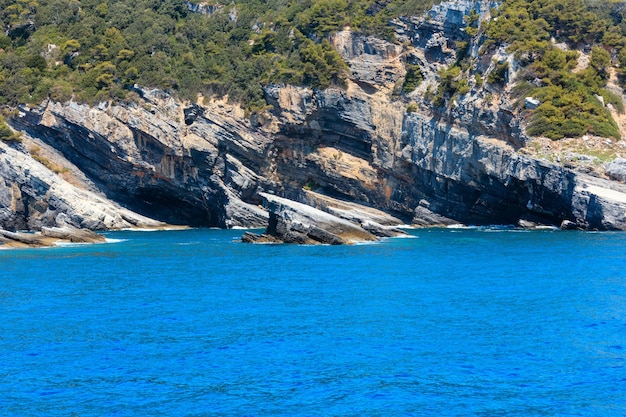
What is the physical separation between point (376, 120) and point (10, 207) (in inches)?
1108

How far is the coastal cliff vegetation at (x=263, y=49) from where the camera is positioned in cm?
5912

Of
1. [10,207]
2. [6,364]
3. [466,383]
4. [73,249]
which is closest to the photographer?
[466,383]

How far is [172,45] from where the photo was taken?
7575cm

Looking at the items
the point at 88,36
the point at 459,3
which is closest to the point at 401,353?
the point at 459,3

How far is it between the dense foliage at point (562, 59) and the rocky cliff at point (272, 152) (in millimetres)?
2436

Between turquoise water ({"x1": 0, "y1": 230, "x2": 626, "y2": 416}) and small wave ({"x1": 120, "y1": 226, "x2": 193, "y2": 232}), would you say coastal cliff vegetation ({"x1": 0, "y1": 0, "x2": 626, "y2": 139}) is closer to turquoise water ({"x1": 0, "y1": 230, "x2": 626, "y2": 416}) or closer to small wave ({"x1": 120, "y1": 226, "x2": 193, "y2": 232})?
small wave ({"x1": 120, "y1": 226, "x2": 193, "y2": 232})

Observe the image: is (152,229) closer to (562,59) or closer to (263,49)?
(263,49)

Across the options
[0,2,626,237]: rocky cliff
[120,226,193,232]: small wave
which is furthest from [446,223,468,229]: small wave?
[120,226,193,232]: small wave

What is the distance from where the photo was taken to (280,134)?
66875mm

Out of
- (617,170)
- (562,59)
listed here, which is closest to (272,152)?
(562,59)

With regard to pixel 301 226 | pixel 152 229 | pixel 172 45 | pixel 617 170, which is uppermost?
pixel 172 45

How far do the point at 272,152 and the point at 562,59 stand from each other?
910 inches

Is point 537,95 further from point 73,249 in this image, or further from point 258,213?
point 73,249

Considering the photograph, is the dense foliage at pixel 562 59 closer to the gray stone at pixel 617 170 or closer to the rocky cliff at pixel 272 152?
the rocky cliff at pixel 272 152
